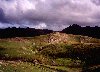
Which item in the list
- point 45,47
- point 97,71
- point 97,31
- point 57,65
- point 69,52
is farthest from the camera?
point 97,31

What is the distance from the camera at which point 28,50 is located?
8844 centimetres

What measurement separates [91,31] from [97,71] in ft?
460

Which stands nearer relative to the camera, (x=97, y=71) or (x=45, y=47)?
(x=97, y=71)

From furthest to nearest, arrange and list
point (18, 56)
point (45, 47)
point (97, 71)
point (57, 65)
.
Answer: point (45, 47)
point (18, 56)
point (57, 65)
point (97, 71)

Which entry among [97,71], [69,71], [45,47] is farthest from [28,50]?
[97,71]

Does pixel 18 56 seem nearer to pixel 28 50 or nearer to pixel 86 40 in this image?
pixel 28 50

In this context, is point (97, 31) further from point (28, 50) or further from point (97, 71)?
point (97, 71)

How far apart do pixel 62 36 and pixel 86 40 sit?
11.7 m

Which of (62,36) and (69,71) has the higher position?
(62,36)

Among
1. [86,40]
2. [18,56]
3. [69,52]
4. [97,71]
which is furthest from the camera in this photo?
[86,40]

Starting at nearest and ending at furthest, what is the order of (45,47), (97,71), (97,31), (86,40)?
(97,71) → (45,47) → (86,40) → (97,31)

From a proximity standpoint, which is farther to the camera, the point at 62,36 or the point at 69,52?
the point at 62,36

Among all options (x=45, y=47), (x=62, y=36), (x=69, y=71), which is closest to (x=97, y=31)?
(x=62, y=36)

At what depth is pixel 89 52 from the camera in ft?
274
